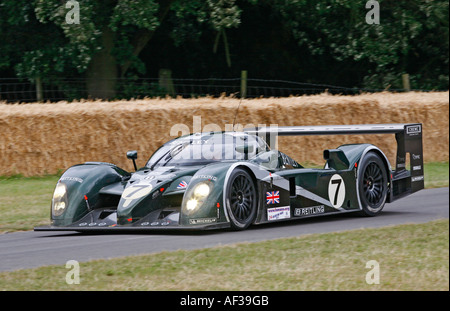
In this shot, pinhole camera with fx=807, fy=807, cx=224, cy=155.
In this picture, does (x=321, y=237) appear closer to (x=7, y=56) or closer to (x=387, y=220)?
(x=387, y=220)

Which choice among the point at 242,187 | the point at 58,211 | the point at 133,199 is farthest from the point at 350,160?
the point at 58,211

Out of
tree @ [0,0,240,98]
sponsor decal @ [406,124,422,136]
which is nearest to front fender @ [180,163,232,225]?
sponsor decal @ [406,124,422,136]

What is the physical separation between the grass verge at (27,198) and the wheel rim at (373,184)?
4190 millimetres

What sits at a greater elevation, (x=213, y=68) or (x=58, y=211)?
(x=213, y=68)

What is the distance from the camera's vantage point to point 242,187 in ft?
29.1

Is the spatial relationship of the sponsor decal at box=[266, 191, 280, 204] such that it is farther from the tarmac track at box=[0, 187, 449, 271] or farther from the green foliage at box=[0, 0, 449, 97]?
the green foliage at box=[0, 0, 449, 97]

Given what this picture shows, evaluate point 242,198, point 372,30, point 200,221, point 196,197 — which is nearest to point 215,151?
point 242,198

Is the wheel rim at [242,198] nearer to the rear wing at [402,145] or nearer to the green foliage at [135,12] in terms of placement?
the rear wing at [402,145]

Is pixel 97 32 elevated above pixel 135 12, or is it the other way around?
pixel 135 12

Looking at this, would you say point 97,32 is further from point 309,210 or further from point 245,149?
point 309,210

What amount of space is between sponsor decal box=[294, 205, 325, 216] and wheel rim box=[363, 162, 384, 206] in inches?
31.9

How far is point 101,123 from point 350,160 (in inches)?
285

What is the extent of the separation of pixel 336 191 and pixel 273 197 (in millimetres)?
1138

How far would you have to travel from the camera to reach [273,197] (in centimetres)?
920
